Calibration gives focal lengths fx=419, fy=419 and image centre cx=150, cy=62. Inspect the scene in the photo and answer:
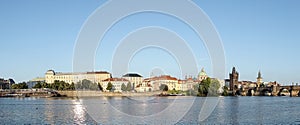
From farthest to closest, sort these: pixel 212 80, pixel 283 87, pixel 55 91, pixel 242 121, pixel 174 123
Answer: pixel 283 87 → pixel 55 91 → pixel 212 80 → pixel 242 121 → pixel 174 123

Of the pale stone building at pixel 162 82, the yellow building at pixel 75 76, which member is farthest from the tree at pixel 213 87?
the yellow building at pixel 75 76

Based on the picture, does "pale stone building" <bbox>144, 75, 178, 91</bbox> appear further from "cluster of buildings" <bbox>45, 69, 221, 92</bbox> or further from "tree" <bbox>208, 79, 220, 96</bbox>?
"tree" <bbox>208, 79, 220, 96</bbox>

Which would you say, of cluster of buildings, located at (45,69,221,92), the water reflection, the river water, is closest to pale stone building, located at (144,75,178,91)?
cluster of buildings, located at (45,69,221,92)

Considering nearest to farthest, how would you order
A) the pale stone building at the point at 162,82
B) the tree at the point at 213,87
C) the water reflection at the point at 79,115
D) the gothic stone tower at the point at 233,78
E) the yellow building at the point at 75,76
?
1. the water reflection at the point at 79,115
2. the tree at the point at 213,87
3. the yellow building at the point at 75,76
4. the pale stone building at the point at 162,82
5. the gothic stone tower at the point at 233,78

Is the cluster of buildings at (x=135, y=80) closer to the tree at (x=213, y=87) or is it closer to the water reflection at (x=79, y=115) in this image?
the tree at (x=213, y=87)

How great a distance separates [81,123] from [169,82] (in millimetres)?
136657

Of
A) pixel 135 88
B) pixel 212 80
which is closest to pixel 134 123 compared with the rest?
pixel 212 80

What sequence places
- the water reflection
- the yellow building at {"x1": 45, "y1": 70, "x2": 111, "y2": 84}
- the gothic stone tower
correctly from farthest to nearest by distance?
the gothic stone tower, the yellow building at {"x1": 45, "y1": 70, "x2": 111, "y2": 84}, the water reflection

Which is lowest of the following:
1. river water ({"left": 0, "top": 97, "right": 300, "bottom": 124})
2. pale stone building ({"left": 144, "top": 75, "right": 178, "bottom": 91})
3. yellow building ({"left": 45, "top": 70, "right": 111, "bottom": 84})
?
river water ({"left": 0, "top": 97, "right": 300, "bottom": 124})

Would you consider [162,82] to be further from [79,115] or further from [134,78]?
[79,115]

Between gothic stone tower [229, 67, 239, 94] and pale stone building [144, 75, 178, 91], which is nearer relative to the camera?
pale stone building [144, 75, 178, 91]

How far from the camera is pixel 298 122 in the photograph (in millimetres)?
36219

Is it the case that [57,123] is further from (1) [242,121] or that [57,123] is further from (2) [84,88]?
(2) [84,88]

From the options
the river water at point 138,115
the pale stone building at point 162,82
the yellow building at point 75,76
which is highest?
the yellow building at point 75,76
